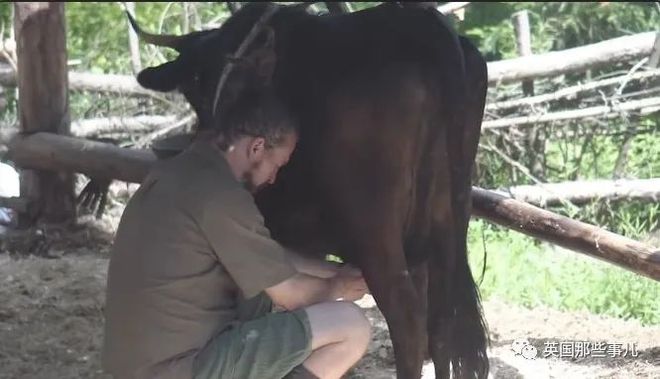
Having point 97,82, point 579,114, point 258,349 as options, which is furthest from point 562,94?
point 258,349

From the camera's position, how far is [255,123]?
2.96 meters

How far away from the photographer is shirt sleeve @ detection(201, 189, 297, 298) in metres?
2.84

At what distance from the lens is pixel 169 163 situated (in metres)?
3.00

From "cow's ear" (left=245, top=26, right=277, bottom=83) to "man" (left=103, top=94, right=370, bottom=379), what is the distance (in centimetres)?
23

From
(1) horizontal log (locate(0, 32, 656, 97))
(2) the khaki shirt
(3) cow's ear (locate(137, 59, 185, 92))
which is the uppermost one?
(3) cow's ear (locate(137, 59, 185, 92))

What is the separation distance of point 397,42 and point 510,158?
3.85 meters

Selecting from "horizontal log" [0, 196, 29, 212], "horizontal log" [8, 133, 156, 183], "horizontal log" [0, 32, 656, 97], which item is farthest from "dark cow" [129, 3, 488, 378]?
"horizontal log" [0, 32, 656, 97]

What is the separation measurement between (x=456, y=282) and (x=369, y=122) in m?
0.83

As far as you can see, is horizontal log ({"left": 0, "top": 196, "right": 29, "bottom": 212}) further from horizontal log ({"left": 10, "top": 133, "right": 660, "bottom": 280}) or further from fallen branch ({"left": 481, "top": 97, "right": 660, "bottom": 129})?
fallen branch ({"left": 481, "top": 97, "right": 660, "bottom": 129})

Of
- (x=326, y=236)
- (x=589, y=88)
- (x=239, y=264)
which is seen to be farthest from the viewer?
(x=589, y=88)

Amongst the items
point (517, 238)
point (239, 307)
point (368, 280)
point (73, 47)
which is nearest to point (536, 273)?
point (517, 238)

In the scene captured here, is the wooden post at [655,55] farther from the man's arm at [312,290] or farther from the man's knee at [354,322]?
the man's knee at [354,322]

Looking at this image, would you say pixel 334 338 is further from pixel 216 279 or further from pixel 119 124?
pixel 119 124

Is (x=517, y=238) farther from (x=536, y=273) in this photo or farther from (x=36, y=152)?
(x=36, y=152)
